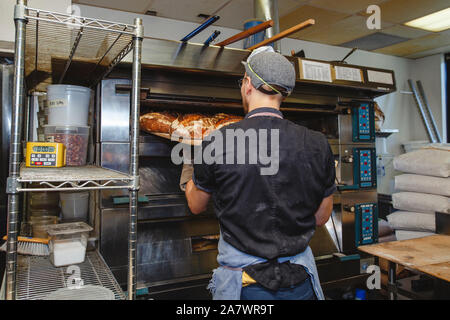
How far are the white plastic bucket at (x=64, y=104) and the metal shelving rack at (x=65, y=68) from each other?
162 mm

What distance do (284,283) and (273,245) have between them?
155 millimetres

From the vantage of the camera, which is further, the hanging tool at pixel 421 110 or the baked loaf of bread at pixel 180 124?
the hanging tool at pixel 421 110

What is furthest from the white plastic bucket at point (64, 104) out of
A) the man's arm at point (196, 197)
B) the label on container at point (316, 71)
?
the label on container at point (316, 71)

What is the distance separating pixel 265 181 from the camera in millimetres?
1258

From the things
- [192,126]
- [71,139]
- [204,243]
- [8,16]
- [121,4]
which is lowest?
[204,243]

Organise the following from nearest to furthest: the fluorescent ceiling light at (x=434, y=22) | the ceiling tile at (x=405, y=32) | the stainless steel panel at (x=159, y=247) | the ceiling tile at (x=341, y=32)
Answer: the stainless steel panel at (x=159, y=247), the fluorescent ceiling light at (x=434, y=22), the ceiling tile at (x=341, y=32), the ceiling tile at (x=405, y=32)

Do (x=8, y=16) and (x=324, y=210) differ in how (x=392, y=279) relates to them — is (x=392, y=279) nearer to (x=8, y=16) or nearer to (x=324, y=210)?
(x=324, y=210)

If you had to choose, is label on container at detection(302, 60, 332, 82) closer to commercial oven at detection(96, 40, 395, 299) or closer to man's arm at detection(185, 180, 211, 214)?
commercial oven at detection(96, 40, 395, 299)

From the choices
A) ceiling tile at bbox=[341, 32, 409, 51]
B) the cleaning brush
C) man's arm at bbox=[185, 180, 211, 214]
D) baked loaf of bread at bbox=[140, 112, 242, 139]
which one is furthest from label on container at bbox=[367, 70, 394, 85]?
the cleaning brush

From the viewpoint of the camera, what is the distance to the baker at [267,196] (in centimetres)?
127

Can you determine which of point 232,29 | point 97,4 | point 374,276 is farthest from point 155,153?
point 232,29

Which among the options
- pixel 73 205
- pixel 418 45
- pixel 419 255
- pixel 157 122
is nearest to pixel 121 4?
pixel 157 122

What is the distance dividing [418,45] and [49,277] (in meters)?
5.51

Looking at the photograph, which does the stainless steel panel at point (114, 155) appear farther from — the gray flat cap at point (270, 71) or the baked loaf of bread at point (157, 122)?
the gray flat cap at point (270, 71)
